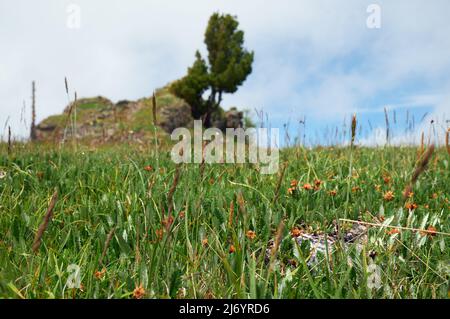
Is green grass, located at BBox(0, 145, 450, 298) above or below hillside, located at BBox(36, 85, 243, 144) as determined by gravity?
below

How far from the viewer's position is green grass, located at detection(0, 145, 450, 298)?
212 cm

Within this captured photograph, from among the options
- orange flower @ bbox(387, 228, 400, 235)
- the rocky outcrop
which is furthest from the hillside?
orange flower @ bbox(387, 228, 400, 235)

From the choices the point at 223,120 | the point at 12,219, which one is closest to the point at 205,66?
the point at 223,120

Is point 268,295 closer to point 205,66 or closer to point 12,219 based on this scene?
point 12,219

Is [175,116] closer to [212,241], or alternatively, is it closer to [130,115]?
[130,115]

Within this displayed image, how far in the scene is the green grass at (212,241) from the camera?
6.94ft

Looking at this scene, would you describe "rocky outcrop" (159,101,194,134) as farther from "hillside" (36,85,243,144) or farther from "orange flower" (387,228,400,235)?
"orange flower" (387,228,400,235)

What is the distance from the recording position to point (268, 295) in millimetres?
1926

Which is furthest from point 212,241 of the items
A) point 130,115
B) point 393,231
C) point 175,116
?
point 175,116

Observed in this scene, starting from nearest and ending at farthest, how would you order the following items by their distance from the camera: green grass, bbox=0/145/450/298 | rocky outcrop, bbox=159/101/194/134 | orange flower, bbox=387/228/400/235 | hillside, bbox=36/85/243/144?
green grass, bbox=0/145/450/298 < orange flower, bbox=387/228/400/235 < hillside, bbox=36/85/243/144 < rocky outcrop, bbox=159/101/194/134

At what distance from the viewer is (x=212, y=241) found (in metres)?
2.53

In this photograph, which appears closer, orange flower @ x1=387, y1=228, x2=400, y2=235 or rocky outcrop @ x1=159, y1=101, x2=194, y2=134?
orange flower @ x1=387, y1=228, x2=400, y2=235
